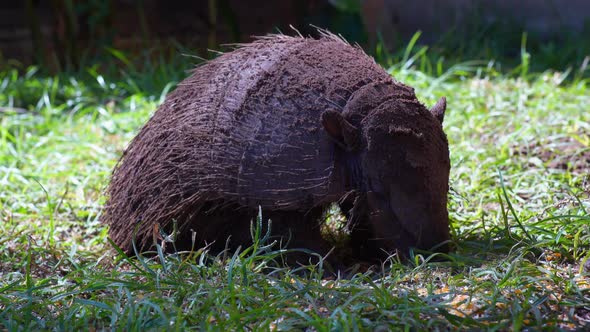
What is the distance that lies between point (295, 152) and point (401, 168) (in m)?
0.39

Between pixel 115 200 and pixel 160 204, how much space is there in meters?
0.38

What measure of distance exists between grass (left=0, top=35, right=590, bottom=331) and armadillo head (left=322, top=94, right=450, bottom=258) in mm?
145

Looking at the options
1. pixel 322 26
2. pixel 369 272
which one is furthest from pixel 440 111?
pixel 322 26

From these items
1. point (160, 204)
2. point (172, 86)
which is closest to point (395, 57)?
point (172, 86)

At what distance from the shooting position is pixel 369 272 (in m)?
2.77

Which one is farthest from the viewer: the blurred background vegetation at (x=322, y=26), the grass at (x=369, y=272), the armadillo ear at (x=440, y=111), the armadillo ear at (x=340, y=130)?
the blurred background vegetation at (x=322, y=26)

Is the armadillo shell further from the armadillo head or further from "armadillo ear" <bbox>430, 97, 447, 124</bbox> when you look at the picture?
"armadillo ear" <bbox>430, 97, 447, 124</bbox>

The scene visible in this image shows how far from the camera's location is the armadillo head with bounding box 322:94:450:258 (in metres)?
2.87

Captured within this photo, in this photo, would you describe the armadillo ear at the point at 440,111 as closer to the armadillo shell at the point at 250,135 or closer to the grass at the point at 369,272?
the armadillo shell at the point at 250,135

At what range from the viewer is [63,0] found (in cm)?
765

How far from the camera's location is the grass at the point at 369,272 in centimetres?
245

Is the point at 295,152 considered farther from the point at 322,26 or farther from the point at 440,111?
the point at 322,26

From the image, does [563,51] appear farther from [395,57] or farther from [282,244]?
[282,244]

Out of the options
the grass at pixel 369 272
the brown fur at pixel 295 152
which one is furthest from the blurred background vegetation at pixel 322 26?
the brown fur at pixel 295 152
